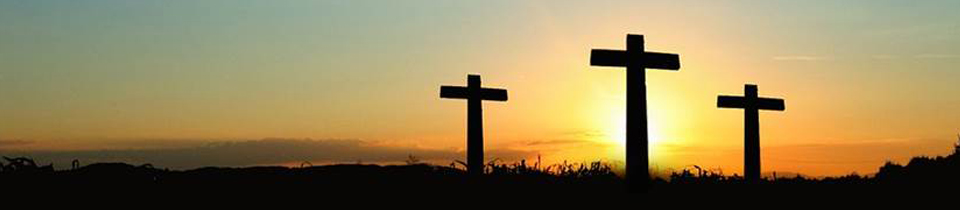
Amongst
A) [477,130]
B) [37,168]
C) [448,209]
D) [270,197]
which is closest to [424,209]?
[448,209]

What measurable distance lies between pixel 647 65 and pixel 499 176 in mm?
3800

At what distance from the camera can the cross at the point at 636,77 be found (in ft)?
59.9

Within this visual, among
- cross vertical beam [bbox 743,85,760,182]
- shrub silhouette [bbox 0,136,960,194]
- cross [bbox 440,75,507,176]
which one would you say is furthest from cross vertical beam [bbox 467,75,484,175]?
cross vertical beam [bbox 743,85,760,182]

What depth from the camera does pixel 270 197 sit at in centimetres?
1306

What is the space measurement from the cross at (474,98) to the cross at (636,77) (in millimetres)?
5293

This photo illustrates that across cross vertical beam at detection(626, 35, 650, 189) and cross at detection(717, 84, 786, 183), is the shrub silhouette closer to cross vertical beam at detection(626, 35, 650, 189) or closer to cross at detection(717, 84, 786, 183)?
cross vertical beam at detection(626, 35, 650, 189)

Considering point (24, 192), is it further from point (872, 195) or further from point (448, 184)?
point (872, 195)

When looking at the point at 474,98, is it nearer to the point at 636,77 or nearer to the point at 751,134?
the point at 636,77

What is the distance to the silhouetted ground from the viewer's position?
544 inches

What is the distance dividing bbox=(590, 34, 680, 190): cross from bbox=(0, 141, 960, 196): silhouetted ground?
51 cm

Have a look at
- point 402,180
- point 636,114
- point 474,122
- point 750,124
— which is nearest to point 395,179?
point 402,180

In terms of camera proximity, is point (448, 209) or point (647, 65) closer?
point (448, 209)

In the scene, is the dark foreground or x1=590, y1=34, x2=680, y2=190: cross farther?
x1=590, y1=34, x2=680, y2=190: cross

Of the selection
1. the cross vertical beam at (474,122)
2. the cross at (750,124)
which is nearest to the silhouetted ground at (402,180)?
the cross vertical beam at (474,122)
